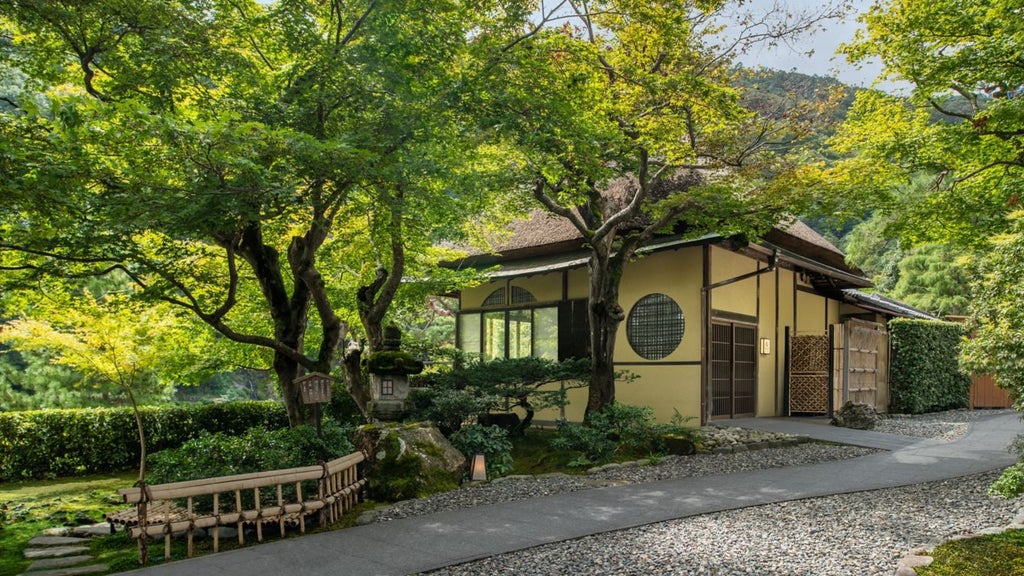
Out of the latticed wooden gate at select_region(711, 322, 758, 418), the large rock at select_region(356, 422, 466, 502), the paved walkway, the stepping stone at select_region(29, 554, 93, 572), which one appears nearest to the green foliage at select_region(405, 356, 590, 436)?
the large rock at select_region(356, 422, 466, 502)

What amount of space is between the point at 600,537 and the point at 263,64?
6.66m

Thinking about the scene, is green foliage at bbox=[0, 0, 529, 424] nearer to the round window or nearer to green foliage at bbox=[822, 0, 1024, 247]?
the round window

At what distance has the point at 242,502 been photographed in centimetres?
612

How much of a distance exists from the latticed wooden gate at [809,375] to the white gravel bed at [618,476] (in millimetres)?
3853

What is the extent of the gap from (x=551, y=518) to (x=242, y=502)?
2.73 m

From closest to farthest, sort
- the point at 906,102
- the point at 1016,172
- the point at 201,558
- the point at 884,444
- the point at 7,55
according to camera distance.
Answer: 1. the point at 201,558
2. the point at 7,55
3. the point at 884,444
4. the point at 1016,172
5. the point at 906,102

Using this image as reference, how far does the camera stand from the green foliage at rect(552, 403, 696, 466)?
29.6 feet

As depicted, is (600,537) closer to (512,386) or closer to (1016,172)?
(512,386)

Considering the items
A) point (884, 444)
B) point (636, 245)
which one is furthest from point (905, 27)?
point (884, 444)

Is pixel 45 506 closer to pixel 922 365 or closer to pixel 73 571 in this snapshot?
pixel 73 571

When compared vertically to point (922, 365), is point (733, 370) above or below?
above

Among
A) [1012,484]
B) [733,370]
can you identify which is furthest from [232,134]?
[733,370]

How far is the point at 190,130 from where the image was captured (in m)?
5.30

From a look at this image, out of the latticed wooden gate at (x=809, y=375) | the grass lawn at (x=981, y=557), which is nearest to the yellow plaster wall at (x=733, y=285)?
the latticed wooden gate at (x=809, y=375)
